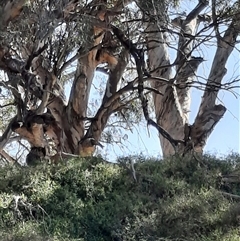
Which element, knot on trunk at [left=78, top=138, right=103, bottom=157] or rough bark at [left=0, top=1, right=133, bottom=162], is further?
knot on trunk at [left=78, top=138, right=103, bottom=157]

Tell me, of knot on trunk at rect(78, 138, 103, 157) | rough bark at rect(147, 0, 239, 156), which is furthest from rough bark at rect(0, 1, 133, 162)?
rough bark at rect(147, 0, 239, 156)

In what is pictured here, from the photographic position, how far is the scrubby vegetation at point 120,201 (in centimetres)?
321

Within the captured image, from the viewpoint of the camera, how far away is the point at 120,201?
365cm

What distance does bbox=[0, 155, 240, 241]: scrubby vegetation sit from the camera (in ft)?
10.5

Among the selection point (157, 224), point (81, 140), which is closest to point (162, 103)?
point (81, 140)

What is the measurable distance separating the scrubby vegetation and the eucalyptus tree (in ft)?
2.64

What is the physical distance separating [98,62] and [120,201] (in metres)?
3.22

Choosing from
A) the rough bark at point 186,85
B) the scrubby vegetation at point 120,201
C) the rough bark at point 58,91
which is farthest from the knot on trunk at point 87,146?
the scrubby vegetation at point 120,201

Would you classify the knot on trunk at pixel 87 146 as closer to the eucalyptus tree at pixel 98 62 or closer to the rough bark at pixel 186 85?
the eucalyptus tree at pixel 98 62

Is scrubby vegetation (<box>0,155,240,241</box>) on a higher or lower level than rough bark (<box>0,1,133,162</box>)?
lower

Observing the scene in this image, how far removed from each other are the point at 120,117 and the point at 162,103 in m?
1.53

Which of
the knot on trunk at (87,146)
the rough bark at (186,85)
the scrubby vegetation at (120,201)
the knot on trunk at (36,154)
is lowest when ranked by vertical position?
the scrubby vegetation at (120,201)

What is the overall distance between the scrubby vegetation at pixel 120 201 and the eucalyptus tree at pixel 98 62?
80 cm

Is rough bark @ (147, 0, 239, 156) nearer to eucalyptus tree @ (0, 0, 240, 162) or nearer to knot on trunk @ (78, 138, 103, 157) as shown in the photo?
eucalyptus tree @ (0, 0, 240, 162)
